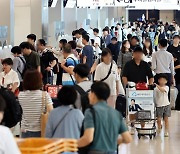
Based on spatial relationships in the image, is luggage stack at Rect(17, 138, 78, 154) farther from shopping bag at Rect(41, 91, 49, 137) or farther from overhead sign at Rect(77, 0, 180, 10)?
overhead sign at Rect(77, 0, 180, 10)

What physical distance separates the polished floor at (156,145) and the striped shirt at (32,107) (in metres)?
2.99

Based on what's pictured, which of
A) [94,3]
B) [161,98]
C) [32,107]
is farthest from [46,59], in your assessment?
[94,3]

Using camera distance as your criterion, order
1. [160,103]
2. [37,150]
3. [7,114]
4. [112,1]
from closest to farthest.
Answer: [37,150]
[7,114]
[160,103]
[112,1]

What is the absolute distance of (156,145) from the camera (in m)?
10.6

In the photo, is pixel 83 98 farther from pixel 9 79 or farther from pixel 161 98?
pixel 161 98

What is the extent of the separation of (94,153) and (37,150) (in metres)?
1.20

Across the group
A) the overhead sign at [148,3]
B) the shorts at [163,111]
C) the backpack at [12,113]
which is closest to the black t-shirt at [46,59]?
the shorts at [163,111]

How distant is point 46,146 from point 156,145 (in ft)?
19.6

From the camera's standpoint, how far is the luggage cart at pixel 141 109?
11.3 metres

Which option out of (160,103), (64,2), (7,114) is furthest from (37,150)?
(64,2)

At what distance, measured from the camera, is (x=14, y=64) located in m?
11.5

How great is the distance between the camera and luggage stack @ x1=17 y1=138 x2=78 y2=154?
4816 mm

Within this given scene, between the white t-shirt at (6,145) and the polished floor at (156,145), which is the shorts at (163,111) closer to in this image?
the polished floor at (156,145)

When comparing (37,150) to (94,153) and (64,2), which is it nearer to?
(94,153)
